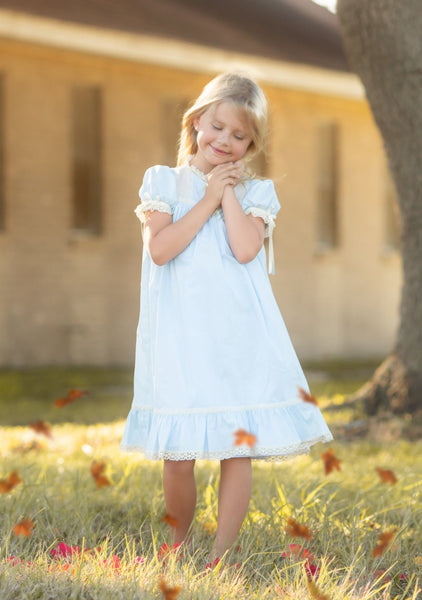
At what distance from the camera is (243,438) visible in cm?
343

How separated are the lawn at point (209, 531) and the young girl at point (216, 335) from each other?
0.27 m

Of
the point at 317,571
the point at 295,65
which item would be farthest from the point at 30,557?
the point at 295,65

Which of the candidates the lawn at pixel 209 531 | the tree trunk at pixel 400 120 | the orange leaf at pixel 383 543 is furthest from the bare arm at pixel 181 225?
the tree trunk at pixel 400 120

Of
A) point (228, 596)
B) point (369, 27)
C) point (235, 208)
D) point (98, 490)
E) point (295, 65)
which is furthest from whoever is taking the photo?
point (295, 65)

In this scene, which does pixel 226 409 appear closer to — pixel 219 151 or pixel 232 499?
pixel 232 499

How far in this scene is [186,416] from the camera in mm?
3490

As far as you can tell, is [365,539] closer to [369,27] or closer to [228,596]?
[228,596]

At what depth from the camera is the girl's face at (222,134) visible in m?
3.63

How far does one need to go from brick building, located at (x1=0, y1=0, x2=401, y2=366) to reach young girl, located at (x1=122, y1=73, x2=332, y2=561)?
7130 mm

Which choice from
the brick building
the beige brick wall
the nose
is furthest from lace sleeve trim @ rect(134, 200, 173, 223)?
the brick building

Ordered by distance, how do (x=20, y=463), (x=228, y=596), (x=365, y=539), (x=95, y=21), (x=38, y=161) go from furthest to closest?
(x=38, y=161) → (x=95, y=21) → (x=20, y=463) → (x=365, y=539) → (x=228, y=596)

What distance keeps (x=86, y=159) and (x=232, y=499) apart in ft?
30.2

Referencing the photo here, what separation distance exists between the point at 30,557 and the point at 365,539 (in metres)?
1.29

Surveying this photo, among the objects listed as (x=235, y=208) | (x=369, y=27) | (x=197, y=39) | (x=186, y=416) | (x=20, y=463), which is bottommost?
(x=20, y=463)
